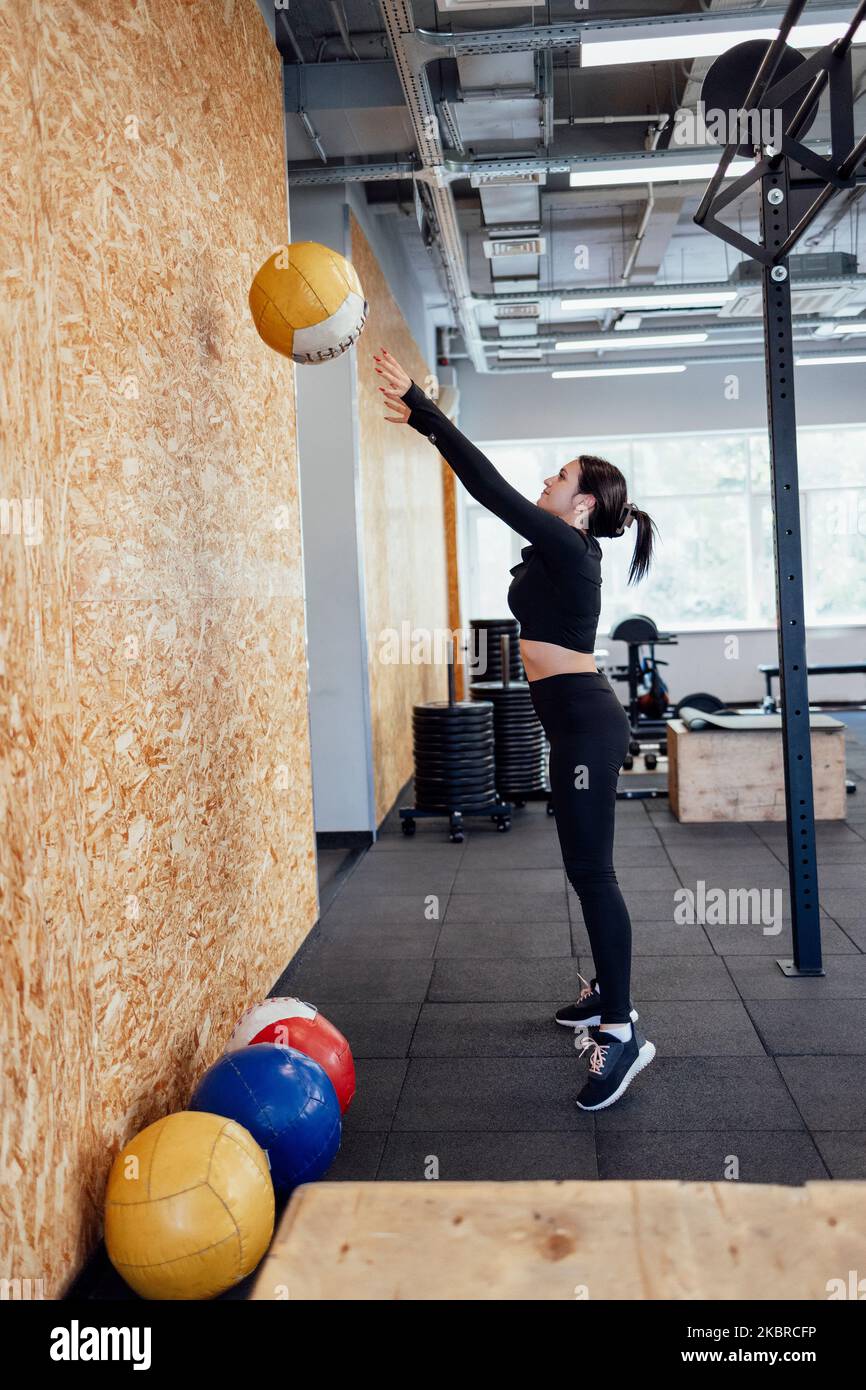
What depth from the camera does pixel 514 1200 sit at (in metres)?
1.45

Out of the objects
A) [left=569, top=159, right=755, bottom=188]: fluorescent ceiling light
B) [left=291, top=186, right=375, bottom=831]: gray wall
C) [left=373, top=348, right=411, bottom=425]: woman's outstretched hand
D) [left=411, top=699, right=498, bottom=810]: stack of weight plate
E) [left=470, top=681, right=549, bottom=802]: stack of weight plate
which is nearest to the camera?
[left=373, top=348, right=411, bottom=425]: woman's outstretched hand

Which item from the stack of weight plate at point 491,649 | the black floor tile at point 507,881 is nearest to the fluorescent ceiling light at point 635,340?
the stack of weight plate at point 491,649

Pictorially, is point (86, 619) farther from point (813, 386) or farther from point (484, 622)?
point (813, 386)

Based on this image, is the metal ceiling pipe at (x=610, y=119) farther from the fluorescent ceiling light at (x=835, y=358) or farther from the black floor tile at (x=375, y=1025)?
the black floor tile at (x=375, y=1025)

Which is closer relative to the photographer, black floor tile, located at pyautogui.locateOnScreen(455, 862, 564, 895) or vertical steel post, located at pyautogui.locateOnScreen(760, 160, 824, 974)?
vertical steel post, located at pyautogui.locateOnScreen(760, 160, 824, 974)

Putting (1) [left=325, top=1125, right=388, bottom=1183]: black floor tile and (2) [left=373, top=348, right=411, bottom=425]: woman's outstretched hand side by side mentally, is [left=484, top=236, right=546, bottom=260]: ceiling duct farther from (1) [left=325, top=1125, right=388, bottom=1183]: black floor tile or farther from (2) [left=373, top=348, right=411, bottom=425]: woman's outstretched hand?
(1) [left=325, top=1125, right=388, bottom=1183]: black floor tile

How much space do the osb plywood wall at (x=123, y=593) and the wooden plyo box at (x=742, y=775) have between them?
9.57 ft

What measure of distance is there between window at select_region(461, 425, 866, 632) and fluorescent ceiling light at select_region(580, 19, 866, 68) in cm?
718

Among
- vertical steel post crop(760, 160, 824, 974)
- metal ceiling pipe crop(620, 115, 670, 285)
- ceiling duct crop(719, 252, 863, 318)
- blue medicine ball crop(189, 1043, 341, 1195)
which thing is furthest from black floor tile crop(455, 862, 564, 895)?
ceiling duct crop(719, 252, 863, 318)

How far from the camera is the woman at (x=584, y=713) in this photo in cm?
253

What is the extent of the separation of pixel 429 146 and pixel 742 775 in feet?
11.0

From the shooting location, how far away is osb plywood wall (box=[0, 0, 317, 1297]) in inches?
67.4

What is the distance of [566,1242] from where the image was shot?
4.44 feet

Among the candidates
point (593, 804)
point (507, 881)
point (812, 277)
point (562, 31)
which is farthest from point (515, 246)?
point (593, 804)
